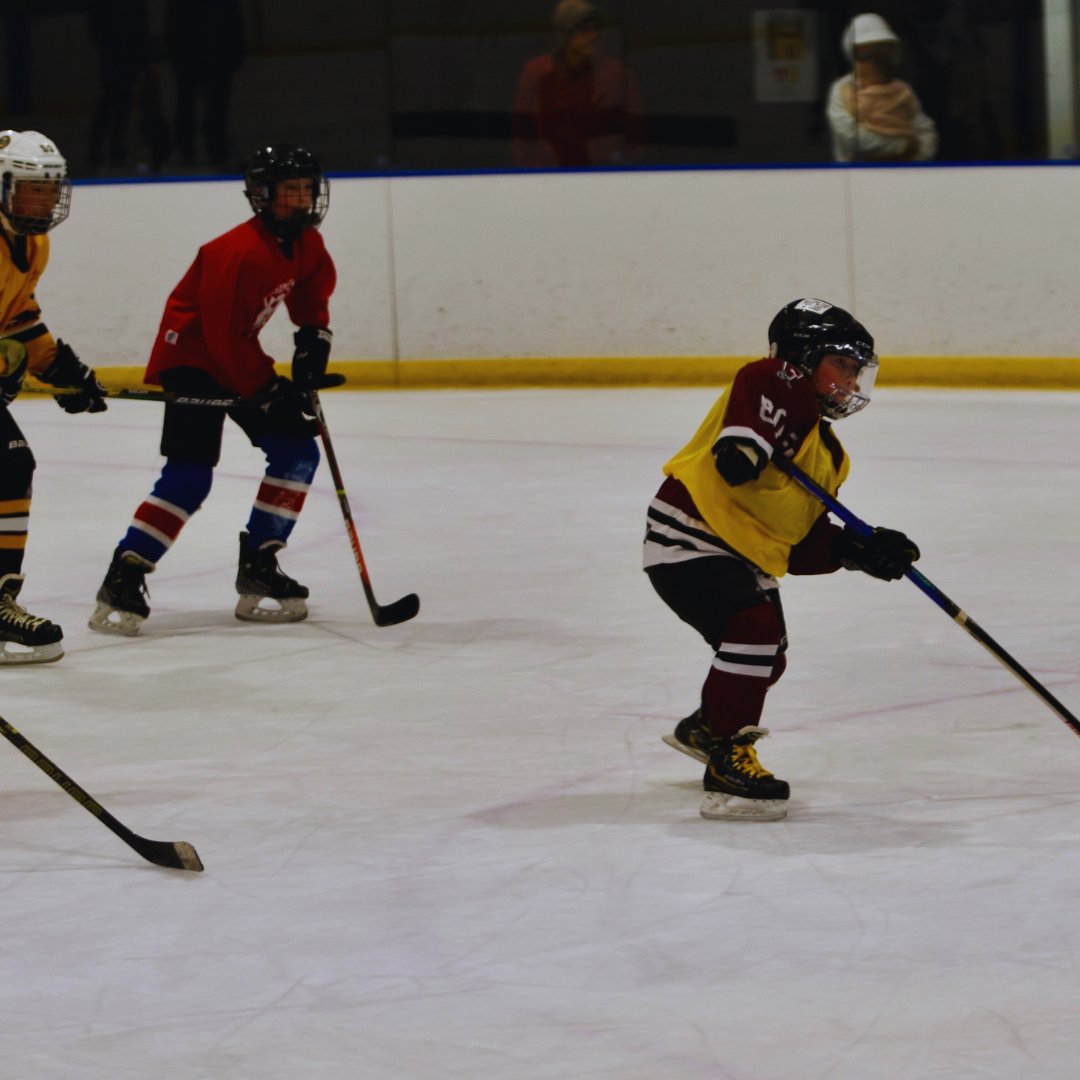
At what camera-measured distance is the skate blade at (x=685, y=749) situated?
321 centimetres

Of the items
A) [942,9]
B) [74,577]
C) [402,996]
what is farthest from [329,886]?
[942,9]

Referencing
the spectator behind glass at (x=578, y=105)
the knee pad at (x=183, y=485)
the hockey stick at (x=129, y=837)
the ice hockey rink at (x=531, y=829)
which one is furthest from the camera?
the spectator behind glass at (x=578, y=105)

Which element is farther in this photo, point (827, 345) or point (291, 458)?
point (291, 458)

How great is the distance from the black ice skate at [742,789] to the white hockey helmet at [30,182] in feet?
5.96

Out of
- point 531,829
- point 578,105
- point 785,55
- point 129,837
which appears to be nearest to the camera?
point 129,837

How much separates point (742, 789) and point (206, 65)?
245 inches

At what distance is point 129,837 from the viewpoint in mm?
2887

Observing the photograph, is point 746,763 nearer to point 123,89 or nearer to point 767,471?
point 767,471

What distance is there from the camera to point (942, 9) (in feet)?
26.0

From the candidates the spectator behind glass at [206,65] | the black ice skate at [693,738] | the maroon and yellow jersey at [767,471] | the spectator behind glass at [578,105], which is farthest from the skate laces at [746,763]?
the spectator behind glass at [206,65]

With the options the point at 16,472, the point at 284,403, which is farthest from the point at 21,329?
the point at 284,403

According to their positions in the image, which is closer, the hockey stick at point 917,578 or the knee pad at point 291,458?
the hockey stick at point 917,578

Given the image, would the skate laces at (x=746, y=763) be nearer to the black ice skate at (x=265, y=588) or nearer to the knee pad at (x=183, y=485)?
the black ice skate at (x=265, y=588)

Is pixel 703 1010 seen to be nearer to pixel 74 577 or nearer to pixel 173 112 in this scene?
pixel 74 577
